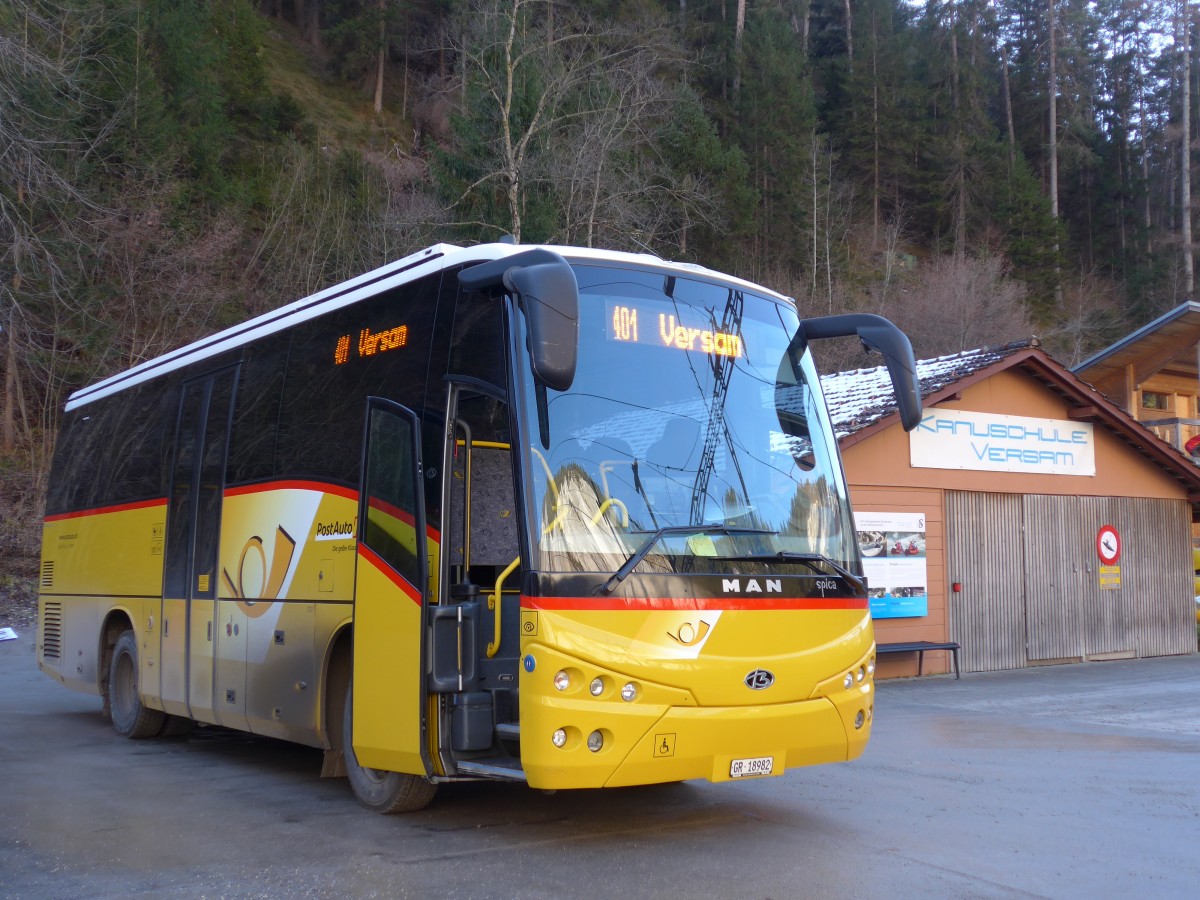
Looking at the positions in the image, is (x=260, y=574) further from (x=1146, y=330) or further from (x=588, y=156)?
(x=1146, y=330)

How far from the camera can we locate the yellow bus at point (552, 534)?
619cm

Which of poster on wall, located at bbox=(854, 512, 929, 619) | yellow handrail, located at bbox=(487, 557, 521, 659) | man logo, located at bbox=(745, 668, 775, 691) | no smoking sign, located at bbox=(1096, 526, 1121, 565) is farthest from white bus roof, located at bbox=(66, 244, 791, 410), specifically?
no smoking sign, located at bbox=(1096, 526, 1121, 565)

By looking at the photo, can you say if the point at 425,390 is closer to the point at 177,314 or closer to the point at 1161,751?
the point at 1161,751

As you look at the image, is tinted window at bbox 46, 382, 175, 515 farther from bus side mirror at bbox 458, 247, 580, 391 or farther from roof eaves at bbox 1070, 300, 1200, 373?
roof eaves at bbox 1070, 300, 1200, 373

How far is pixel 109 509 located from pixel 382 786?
5.90 m

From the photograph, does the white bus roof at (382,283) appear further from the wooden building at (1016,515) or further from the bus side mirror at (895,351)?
the wooden building at (1016,515)

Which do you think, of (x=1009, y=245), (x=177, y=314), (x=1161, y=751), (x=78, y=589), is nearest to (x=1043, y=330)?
(x=1009, y=245)

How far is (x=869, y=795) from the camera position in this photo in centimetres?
855

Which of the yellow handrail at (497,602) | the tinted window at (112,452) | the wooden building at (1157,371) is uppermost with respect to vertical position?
the wooden building at (1157,371)

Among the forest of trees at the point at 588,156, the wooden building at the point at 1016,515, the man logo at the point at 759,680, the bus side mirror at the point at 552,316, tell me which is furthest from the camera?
the forest of trees at the point at 588,156

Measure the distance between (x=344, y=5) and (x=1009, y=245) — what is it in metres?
32.4

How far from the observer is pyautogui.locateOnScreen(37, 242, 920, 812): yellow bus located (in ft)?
20.3

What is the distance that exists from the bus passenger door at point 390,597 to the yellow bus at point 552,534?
0.02m

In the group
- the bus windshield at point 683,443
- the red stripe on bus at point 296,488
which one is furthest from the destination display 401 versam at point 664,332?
the red stripe on bus at point 296,488
